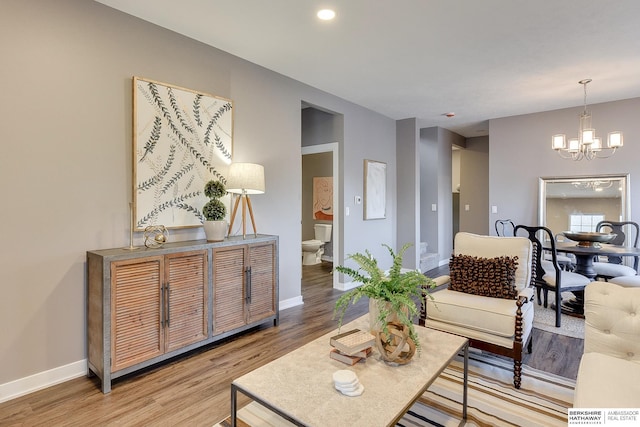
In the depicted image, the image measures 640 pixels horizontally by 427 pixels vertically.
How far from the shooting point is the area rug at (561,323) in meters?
3.17

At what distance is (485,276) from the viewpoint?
2.70 m

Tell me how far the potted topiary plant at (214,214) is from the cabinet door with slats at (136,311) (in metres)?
0.53

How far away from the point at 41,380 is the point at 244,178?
2.00 m

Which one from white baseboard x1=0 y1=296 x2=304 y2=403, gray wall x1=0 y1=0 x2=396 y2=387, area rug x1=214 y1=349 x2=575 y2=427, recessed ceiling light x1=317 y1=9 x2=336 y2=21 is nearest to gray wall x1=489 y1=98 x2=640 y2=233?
area rug x1=214 y1=349 x2=575 y2=427

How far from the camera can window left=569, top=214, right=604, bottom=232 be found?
15.8ft

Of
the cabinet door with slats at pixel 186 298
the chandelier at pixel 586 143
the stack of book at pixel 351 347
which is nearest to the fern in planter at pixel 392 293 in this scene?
the stack of book at pixel 351 347

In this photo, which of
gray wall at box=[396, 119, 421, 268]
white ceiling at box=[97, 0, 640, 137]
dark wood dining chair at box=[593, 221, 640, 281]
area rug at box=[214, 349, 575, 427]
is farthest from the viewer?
gray wall at box=[396, 119, 421, 268]

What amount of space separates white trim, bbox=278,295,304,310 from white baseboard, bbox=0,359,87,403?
1883 millimetres

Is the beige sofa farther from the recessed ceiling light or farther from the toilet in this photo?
the toilet

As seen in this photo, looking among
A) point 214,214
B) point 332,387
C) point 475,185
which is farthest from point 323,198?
point 332,387

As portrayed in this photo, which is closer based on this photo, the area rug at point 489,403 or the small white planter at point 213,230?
the area rug at point 489,403

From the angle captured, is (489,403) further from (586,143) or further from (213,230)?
(586,143)

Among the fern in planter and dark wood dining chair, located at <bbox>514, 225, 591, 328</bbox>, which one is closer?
the fern in planter

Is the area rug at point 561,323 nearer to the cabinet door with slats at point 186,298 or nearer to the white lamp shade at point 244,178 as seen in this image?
the white lamp shade at point 244,178
